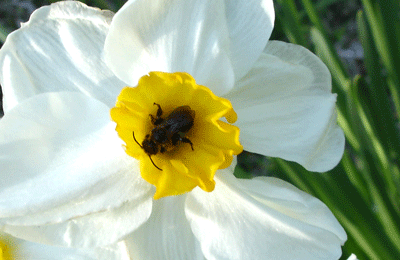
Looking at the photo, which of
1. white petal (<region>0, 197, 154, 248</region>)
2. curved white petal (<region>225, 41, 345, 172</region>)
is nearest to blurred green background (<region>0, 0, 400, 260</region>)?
curved white petal (<region>225, 41, 345, 172</region>)

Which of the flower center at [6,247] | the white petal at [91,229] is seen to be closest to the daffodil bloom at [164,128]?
the white petal at [91,229]

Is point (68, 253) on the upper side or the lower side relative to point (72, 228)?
lower

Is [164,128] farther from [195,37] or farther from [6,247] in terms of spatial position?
[6,247]

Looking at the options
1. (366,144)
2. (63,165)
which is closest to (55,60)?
(63,165)

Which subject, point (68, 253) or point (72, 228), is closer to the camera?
point (72, 228)

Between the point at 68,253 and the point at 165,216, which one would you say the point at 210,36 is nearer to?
the point at 165,216

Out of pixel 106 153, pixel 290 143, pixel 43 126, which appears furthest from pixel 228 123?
pixel 43 126
